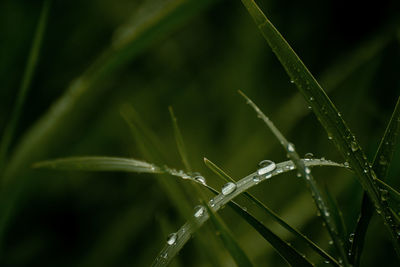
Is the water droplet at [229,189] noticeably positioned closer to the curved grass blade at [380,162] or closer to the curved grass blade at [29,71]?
the curved grass blade at [380,162]

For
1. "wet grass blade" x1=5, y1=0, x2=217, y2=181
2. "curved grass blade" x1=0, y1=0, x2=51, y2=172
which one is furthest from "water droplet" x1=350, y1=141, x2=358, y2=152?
"curved grass blade" x1=0, y1=0, x2=51, y2=172

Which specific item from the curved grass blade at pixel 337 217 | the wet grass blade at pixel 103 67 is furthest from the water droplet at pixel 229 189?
the wet grass blade at pixel 103 67

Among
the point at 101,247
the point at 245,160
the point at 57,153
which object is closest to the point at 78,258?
the point at 101,247

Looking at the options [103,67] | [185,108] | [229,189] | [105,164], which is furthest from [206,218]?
[185,108]

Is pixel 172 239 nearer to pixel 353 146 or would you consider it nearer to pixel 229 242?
pixel 229 242

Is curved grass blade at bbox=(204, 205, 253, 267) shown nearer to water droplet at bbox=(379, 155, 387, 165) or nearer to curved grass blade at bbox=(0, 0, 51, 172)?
water droplet at bbox=(379, 155, 387, 165)

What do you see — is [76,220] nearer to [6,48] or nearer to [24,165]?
[24,165]
